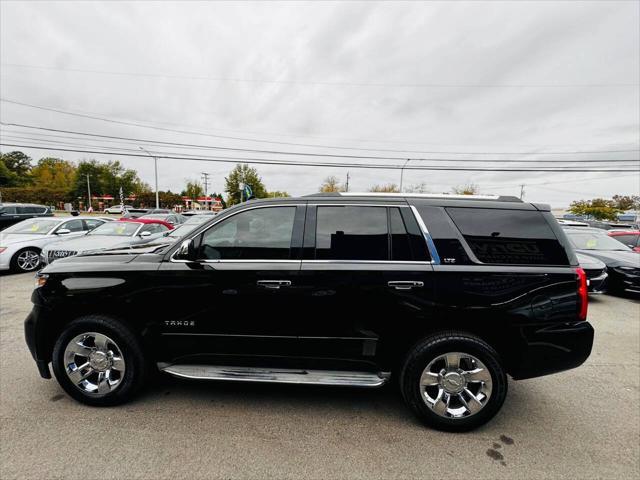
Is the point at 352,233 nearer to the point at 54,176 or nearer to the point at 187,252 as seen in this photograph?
the point at 187,252

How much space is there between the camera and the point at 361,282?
8.09ft

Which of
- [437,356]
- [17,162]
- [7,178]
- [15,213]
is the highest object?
[17,162]

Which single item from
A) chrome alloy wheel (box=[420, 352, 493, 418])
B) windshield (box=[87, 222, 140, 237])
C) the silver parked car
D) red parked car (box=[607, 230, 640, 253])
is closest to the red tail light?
chrome alloy wheel (box=[420, 352, 493, 418])

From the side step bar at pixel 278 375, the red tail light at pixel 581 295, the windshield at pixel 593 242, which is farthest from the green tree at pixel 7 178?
the windshield at pixel 593 242

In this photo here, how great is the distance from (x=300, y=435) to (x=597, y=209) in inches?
2470

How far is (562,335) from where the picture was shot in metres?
2.45

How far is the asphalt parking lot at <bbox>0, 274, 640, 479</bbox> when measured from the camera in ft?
6.81

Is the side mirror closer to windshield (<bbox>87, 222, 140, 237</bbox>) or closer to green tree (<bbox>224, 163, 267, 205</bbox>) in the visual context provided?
windshield (<bbox>87, 222, 140, 237</bbox>)

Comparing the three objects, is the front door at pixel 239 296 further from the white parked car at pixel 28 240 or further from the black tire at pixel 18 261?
the black tire at pixel 18 261

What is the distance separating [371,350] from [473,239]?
127cm

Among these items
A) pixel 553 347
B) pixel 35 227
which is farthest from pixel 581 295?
pixel 35 227

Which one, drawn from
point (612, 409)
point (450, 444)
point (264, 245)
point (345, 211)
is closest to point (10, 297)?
point (264, 245)

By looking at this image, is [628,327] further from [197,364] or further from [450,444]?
[197,364]

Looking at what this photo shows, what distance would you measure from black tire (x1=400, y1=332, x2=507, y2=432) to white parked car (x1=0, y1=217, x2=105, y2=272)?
31.5 feet
